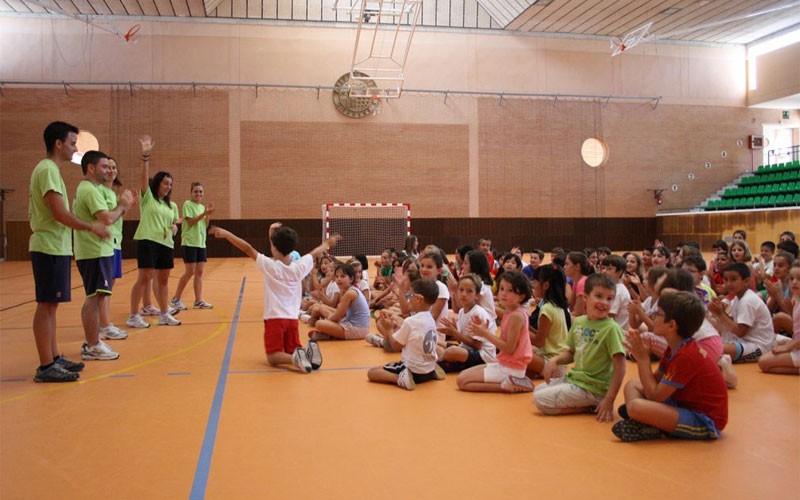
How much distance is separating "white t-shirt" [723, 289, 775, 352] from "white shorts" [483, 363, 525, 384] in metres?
2.06

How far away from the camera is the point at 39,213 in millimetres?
4301

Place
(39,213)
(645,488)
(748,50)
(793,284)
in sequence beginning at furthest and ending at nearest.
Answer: (748,50), (793,284), (39,213), (645,488)

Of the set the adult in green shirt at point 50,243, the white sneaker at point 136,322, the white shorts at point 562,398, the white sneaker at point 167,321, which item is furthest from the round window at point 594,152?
the adult in green shirt at point 50,243

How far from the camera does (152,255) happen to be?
682cm

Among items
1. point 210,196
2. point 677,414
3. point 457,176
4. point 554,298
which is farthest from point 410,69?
point 677,414

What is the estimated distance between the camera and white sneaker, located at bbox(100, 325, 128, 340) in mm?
5922

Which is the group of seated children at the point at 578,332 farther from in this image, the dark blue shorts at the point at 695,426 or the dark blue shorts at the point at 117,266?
the dark blue shorts at the point at 117,266

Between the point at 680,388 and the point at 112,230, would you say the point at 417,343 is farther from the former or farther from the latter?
the point at 112,230

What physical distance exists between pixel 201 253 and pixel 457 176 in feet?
43.4

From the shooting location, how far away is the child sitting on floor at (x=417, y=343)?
4.32m

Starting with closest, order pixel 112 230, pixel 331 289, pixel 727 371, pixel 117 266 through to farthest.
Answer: pixel 727 371 < pixel 112 230 < pixel 117 266 < pixel 331 289

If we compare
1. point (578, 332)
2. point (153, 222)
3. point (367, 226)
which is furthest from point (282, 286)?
point (367, 226)

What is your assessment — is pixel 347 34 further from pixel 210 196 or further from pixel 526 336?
pixel 526 336

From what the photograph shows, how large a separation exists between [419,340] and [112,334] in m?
3.32
